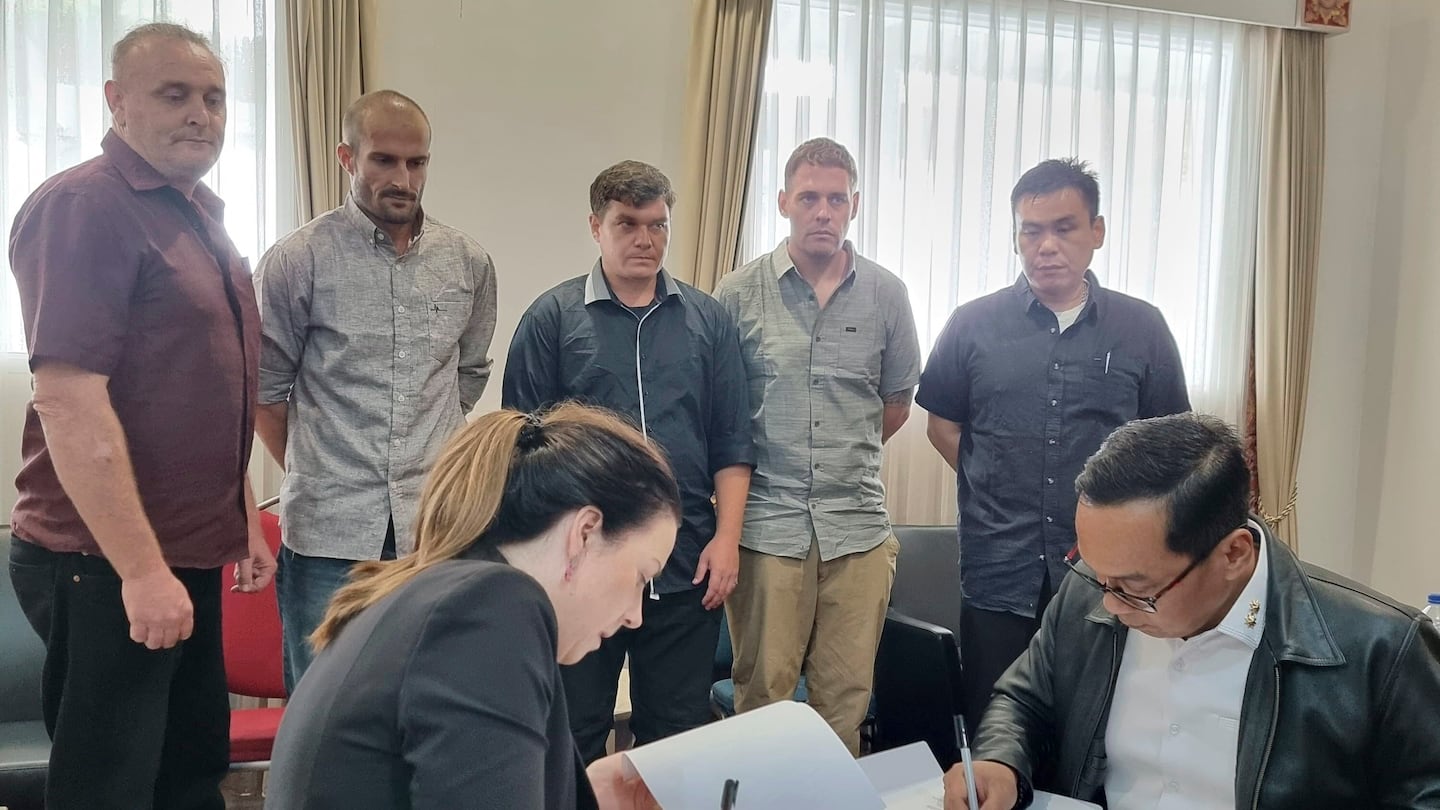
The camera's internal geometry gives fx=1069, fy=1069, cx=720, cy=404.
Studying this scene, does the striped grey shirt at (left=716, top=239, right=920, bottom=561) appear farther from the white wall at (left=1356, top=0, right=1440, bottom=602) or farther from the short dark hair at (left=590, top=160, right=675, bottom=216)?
the white wall at (left=1356, top=0, right=1440, bottom=602)

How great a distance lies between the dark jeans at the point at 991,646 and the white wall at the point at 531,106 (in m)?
1.82

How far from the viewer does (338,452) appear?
212 cm

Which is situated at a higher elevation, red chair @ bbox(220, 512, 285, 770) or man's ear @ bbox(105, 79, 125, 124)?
man's ear @ bbox(105, 79, 125, 124)

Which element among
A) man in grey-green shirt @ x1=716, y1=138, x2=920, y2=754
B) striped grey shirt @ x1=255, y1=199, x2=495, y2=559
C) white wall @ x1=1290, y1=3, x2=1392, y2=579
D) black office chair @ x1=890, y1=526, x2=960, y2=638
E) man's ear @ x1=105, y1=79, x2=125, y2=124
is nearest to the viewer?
man's ear @ x1=105, y1=79, x2=125, y2=124

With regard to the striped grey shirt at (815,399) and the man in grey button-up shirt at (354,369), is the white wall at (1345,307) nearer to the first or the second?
the striped grey shirt at (815,399)

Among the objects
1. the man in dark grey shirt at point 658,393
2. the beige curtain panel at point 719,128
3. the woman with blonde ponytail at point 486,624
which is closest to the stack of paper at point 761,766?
the woman with blonde ponytail at point 486,624

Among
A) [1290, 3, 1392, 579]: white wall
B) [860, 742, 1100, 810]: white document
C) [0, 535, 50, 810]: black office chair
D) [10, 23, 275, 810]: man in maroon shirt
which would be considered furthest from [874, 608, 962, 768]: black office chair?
[1290, 3, 1392, 579]: white wall

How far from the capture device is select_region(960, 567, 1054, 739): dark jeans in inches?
91.6

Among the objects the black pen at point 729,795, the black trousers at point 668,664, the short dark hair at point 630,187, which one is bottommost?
the black trousers at point 668,664

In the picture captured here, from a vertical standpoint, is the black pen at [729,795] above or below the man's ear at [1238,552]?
below

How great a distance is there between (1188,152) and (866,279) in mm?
2262

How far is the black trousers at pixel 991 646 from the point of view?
233 cm

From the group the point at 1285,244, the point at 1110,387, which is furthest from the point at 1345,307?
the point at 1110,387

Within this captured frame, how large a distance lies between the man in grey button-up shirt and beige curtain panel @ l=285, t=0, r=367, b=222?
109 cm
